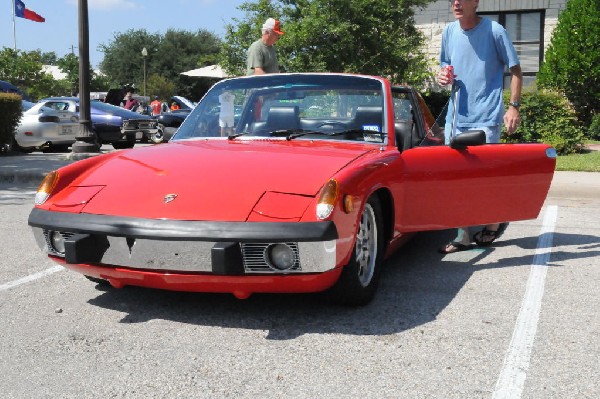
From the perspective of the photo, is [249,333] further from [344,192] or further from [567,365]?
[567,365]

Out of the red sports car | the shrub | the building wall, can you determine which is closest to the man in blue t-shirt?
the red sports car

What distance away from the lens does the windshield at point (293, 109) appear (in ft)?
15.3

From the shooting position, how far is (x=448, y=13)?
2150cm

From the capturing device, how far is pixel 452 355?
3.23 metres

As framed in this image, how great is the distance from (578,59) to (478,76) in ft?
43.2

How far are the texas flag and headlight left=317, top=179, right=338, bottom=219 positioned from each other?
111ft

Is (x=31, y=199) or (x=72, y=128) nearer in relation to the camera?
(x=31, y=199)

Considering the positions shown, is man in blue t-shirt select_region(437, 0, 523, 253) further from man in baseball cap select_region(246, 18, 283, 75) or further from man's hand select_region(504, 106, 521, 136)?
man in baseball cap select_region(246, 18, 283, 75)

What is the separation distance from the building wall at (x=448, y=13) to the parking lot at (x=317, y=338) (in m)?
17.3

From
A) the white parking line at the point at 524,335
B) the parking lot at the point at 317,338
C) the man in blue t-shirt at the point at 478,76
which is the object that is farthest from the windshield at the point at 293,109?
the white parking line at the point at 524,335

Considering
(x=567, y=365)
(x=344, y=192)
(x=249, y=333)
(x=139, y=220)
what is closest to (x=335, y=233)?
(x=344, y=192)

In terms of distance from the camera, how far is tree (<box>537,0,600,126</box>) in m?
17.2

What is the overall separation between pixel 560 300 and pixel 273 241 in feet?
6.02

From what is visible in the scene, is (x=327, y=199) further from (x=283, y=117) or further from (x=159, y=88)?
(x=159, y=88)
